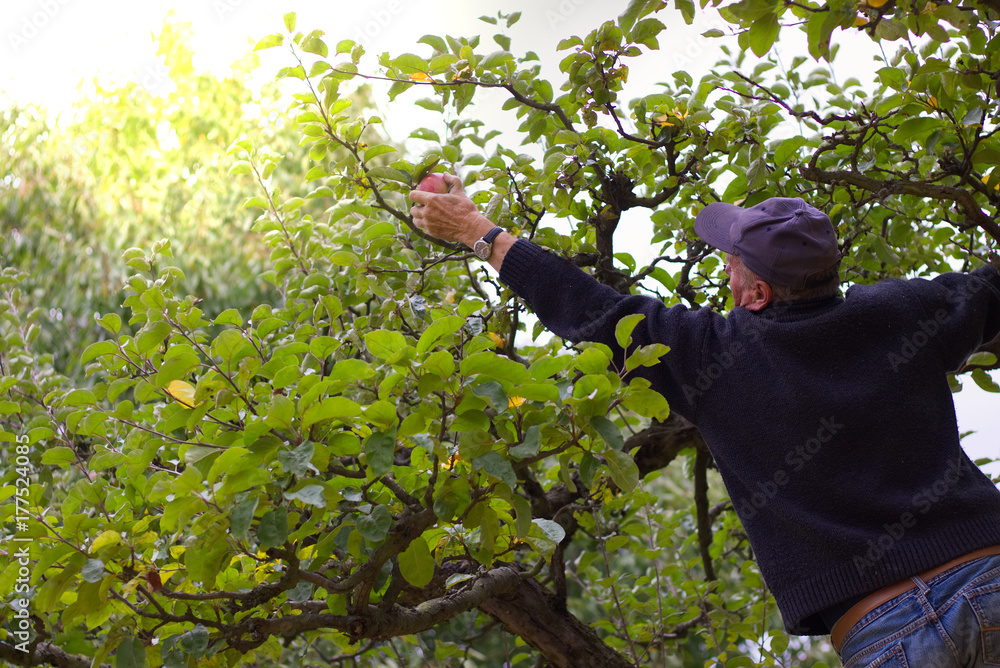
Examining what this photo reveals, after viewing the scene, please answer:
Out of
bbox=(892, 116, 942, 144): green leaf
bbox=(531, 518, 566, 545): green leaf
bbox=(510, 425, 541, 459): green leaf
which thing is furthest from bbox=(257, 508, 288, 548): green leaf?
bbox=(892, 116, 942, 144): green leaf

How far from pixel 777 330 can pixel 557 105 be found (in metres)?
0.89

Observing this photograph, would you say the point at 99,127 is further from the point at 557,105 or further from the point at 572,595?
the point at 557,105

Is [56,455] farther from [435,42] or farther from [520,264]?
[435,42]

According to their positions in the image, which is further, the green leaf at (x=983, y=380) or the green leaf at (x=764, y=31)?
the green leaf at (x=983, y=380)

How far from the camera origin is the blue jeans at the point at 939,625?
1161mm

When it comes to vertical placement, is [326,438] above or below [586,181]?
below

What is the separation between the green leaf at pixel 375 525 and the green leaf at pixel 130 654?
1.59 ft

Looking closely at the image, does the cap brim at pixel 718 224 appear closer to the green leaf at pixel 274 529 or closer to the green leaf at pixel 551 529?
the green leaf at pixel 551 529

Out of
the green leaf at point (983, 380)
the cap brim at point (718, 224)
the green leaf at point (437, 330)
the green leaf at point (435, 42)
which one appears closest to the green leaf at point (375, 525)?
the green leaf at point (437, 330)

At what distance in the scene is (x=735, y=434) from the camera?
1384mm

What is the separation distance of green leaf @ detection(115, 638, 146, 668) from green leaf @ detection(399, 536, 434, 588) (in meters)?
0.48

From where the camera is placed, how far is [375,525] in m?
1.24

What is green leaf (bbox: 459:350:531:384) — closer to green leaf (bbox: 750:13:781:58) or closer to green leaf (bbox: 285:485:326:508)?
green leaf (bbox: 285:485:326:508)

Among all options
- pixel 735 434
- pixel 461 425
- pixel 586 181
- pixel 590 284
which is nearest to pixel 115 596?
pixel 461 425
